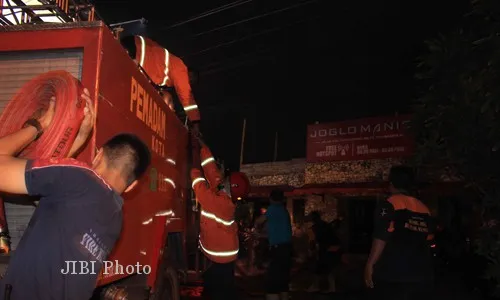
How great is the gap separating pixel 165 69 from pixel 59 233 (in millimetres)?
4360

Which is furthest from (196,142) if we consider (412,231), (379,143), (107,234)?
(379,143)

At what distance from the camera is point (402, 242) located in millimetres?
4867

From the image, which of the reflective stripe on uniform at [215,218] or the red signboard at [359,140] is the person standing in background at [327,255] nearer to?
the reflective stripe on uniform at [215,218]

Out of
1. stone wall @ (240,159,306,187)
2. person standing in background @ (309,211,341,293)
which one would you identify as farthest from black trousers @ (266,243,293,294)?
stone wall @ (240,159,306,187)

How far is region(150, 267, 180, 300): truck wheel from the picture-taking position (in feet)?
14.8

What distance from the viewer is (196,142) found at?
697 cm

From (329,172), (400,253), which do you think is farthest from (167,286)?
(329,172)

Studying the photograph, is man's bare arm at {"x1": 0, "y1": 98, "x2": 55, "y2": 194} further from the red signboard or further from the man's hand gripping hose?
the red signboard

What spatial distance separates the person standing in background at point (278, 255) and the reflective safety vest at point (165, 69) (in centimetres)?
261

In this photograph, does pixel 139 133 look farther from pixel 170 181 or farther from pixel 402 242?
pixel 402 242

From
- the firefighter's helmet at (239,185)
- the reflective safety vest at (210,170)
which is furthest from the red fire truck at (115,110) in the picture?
the firefighter's helmet at (239,185)

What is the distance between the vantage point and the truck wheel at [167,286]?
14.8ft

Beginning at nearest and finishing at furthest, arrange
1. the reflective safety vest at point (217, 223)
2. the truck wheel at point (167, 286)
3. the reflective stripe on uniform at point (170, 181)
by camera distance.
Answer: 1. the truck wheel at point (167, 286)
2. the reflective stripe on uniform at point (170, 181)
3. the reflective safety vest at point (217, 223)

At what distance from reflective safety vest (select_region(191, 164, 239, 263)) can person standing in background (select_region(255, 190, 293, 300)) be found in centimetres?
222
